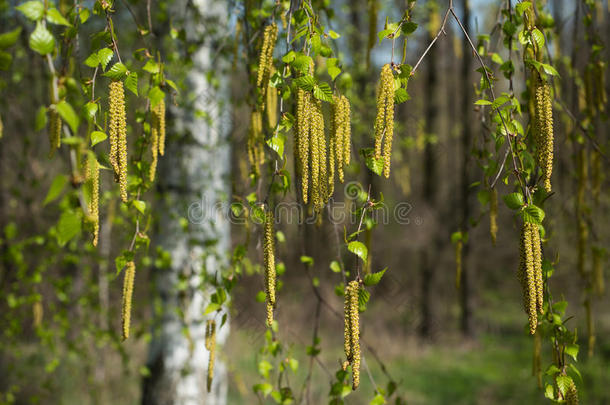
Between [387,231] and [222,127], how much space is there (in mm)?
9076

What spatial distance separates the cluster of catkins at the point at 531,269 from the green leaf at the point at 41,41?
1050 millimetres

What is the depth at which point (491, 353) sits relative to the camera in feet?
23.6

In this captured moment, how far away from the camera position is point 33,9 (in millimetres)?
835

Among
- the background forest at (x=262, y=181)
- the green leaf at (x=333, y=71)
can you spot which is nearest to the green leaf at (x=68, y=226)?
the background forest at (x=262, y=181)

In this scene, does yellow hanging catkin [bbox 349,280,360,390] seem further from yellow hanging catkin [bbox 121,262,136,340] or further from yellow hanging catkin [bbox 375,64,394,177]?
yellow hanging catkin [bbox 121,262,136,340]

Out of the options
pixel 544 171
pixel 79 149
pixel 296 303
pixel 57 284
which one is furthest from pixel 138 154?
pixel 296 303

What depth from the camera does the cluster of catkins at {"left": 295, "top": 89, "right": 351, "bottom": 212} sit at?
1037mm

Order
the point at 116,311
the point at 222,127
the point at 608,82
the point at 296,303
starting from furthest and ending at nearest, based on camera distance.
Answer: the point at 296,303, the point at 608,82, the point at 116,311, the point at 222,127

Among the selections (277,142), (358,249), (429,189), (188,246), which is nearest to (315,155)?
(277,142)

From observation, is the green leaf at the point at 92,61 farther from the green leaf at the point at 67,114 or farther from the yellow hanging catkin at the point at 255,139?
the yellow hanging catkin at the point at 255,139

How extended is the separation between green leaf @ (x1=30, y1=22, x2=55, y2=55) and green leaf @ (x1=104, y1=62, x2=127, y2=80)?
0.87 ft

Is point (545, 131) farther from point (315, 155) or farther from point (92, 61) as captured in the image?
point (92, 61)

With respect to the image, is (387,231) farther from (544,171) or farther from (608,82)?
(544,171)

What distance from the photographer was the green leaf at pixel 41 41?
31.9 inches
